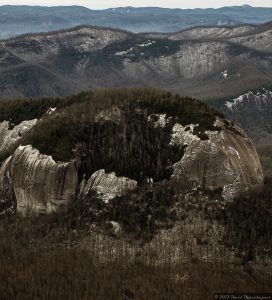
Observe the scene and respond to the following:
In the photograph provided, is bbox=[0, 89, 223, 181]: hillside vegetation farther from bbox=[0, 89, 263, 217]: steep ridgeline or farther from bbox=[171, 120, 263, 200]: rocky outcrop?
bbox=[171, 120, 263, 200]: rocky outcrop

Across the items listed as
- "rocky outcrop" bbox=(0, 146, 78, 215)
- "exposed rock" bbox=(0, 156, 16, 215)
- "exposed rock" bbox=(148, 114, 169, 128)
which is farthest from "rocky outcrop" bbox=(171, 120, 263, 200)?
"exposed rock" bbox=(0, 156, 16, 215)

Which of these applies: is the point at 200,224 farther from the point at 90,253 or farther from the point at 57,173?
the point at 57,173

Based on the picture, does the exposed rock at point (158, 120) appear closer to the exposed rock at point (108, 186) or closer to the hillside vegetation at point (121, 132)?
the hillside vegetation at point (121, 132)

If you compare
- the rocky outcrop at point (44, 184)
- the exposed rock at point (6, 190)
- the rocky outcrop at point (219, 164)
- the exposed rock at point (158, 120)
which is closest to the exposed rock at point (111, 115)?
the exposed rock at point (158, 120)

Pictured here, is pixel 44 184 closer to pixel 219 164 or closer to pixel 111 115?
pixel 111 115

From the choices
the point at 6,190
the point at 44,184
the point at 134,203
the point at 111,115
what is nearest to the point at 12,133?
the point at 6,190

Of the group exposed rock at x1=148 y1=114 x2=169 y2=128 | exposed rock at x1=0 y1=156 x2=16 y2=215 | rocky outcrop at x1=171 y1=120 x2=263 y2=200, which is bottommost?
exposed rock at x1=0 y1=156 x2=16 y2=215

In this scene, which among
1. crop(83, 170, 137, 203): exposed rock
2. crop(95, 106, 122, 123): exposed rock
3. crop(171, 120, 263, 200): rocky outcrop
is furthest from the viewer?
crop(95, 106, 122, 123): exposed rock
